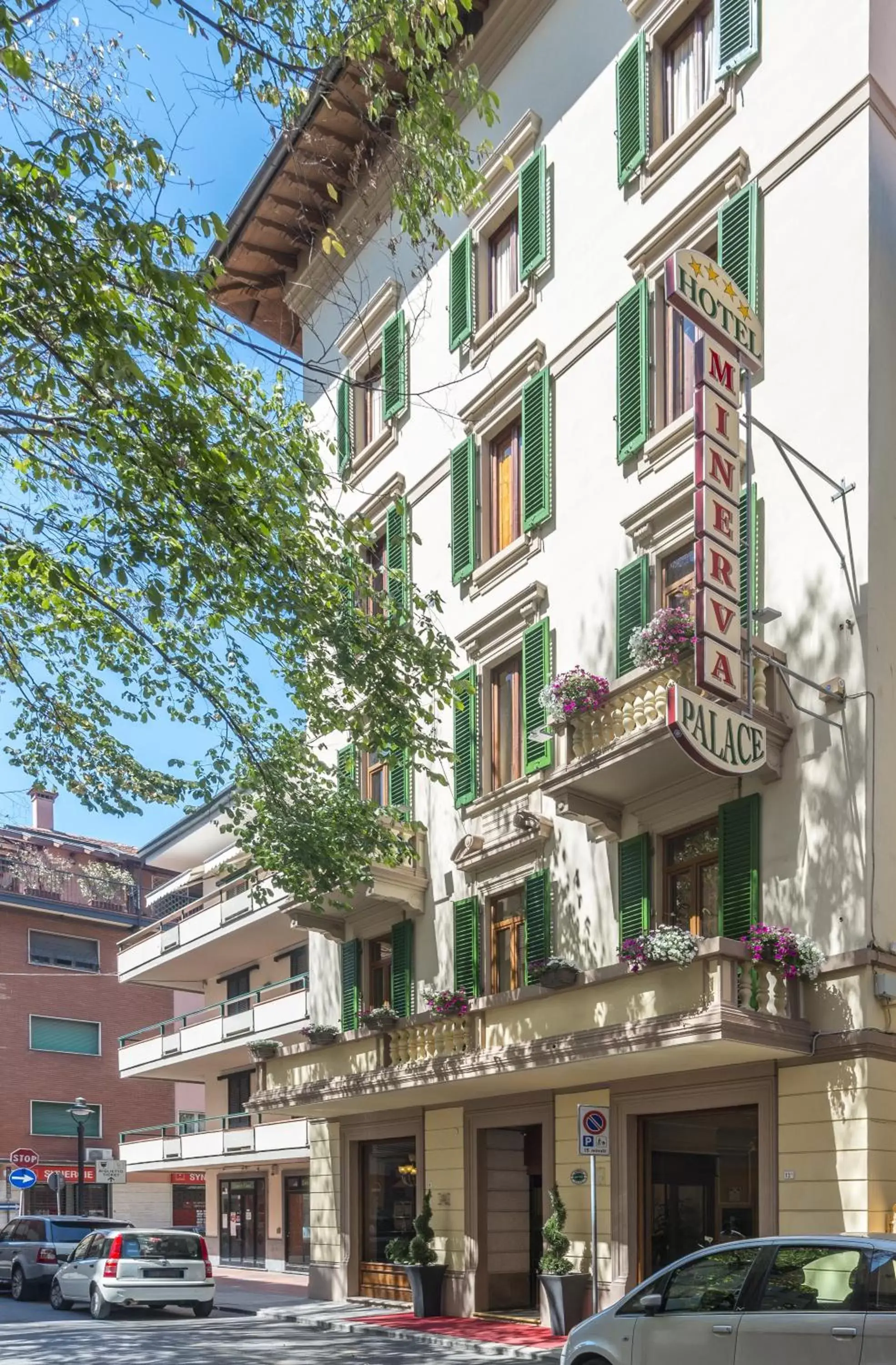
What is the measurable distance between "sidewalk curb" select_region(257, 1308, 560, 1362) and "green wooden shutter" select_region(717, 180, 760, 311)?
37.4 ft

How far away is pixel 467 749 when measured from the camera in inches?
803

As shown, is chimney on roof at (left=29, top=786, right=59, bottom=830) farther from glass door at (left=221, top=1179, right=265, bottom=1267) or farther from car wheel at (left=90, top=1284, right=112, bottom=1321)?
car wheel at (left=90, top=1284, right=112, bottom=1321)

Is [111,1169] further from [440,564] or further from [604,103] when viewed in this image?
[604,103]

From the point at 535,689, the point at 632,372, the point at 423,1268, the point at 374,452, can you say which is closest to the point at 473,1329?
the point at 423,1268

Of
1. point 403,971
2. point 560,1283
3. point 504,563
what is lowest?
point 560,1283

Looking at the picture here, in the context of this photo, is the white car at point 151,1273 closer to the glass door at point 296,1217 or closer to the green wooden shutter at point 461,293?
the glass door at point 296,1217

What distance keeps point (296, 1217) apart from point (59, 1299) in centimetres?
913

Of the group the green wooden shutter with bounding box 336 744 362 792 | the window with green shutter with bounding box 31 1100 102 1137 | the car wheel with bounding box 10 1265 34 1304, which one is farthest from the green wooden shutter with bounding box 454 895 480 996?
the window with green shutter with bounding box 31 1100 102 1137

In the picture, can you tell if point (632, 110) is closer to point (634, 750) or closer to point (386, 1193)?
point (634, 750)

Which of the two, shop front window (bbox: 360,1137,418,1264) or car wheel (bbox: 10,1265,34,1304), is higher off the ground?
shop front window (bbox: 360,1137,418,1264)

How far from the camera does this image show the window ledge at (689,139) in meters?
16.5

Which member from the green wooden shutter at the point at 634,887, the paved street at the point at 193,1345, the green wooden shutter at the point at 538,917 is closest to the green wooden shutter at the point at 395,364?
the green wooden shutter at the point at 538,917

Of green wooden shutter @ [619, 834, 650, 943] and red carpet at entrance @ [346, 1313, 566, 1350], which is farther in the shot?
green wooden shutter @ [619, 834, 650, 943]

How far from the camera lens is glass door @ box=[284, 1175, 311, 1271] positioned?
3030cm
